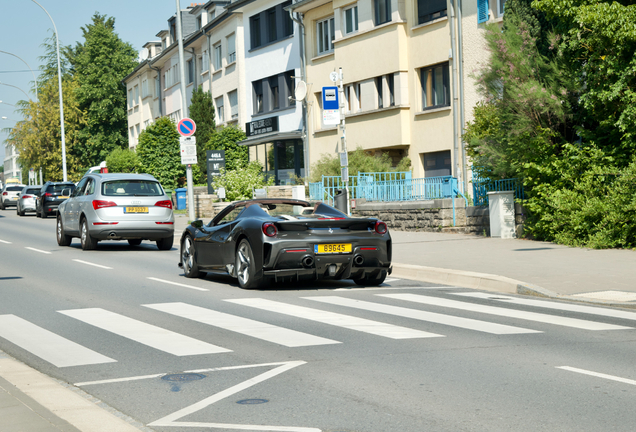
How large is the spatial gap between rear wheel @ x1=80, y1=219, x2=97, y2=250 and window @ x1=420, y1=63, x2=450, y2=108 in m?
14.3

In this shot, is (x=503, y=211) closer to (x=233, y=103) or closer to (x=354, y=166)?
(x=354, y=166)

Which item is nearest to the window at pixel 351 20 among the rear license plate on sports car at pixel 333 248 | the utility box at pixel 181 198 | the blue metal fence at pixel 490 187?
the utility box at pixel 181 198

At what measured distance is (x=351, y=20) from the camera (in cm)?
3303

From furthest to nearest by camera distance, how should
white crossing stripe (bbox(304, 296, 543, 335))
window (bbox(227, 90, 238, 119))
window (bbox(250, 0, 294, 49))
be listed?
window (bbox(227, 90, 238, 119)), window (bbox(250, 0, 294, 49)), white crossing stripe (bbox(304, 296, 543, 335))

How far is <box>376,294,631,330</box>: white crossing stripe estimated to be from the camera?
830cm

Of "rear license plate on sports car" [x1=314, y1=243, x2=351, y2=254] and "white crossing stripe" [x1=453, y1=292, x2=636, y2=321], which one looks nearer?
"white crossing stripe" [x1=453, y1=292, x2=636, y2=321]

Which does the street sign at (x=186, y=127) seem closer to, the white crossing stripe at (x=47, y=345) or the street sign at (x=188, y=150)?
the street sign at (x=188, y=150)

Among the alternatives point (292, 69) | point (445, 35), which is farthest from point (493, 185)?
point (292, 69)

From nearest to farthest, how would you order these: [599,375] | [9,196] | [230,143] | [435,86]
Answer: [599,375]
[435,86]
[230,143]
[9,196]

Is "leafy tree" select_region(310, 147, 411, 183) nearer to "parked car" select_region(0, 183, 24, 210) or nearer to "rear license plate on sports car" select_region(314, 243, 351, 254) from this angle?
"rear license plate on sports car" select_region(314, 243, 351, 254)

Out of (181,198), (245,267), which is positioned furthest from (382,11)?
(245,267)

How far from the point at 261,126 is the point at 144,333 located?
3260cm

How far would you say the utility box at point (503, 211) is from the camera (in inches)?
721

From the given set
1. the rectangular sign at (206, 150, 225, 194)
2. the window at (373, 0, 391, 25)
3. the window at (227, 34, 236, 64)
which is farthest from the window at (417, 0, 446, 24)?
the window at (227, 34, 236, 64)
